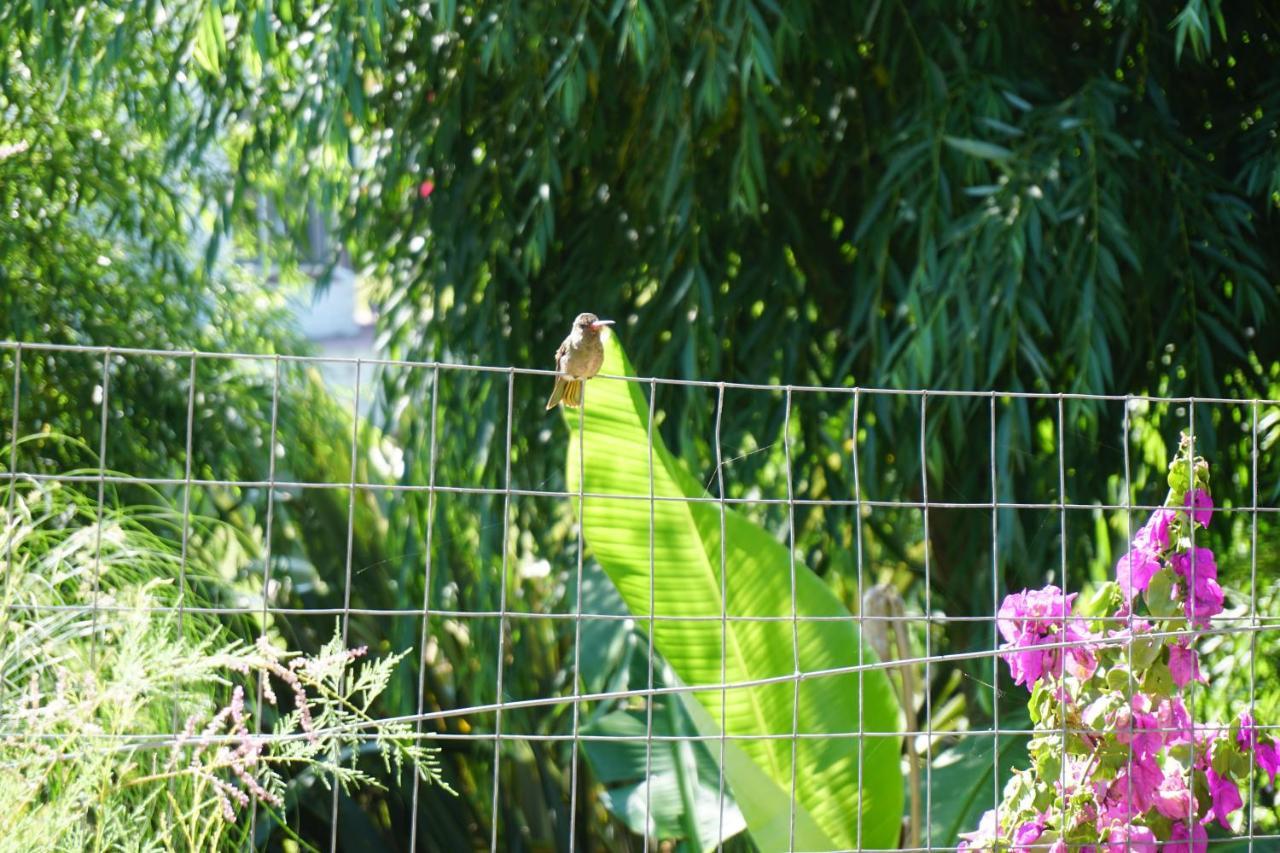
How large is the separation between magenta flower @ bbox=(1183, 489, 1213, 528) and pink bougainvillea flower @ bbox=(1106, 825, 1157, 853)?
0.42 m

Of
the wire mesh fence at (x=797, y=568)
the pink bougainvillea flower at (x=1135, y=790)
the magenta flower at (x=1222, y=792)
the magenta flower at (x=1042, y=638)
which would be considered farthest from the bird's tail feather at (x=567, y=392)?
the magenta flower at (x=1222, y=792)

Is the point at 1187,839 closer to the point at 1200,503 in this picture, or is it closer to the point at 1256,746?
the point at 1256,746

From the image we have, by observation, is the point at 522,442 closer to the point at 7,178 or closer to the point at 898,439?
the point at 898,439

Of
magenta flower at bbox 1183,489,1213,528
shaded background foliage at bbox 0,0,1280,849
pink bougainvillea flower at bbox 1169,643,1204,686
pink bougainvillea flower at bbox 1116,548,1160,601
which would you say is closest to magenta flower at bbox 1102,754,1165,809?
pink bougainvillea flower at bbox 1169,643,1204,686

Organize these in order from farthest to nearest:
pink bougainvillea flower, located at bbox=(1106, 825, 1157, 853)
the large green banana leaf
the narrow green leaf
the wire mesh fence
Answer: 1. the narrow green leaf
2. the wire mesh fence
3. the large green banana leaf
4. pink bougainvillea flower, located at bbox=(1106, 825, 1157, 853)

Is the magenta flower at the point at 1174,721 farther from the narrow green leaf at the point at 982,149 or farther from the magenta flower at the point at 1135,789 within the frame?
the narrow green leaf at the point at 982,149

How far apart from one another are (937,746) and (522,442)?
1286mm

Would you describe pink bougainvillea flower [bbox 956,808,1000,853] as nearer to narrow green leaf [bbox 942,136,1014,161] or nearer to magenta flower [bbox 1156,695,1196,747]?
magenta flower [bbox 1156,695,1196,747]

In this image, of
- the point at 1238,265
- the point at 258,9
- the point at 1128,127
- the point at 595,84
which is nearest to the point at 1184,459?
the point at 1238,265

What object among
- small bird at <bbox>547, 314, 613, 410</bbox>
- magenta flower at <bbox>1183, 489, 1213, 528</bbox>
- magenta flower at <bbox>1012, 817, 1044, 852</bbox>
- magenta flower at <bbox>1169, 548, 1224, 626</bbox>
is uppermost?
small bird at <bbox>547, 314, 613, 410</bbox>

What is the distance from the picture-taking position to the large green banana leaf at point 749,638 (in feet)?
8.21

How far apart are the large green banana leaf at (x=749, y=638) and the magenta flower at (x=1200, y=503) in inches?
31.7

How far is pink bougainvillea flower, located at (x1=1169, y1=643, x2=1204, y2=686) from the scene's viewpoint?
6.26ft

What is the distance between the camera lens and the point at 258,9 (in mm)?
2838
